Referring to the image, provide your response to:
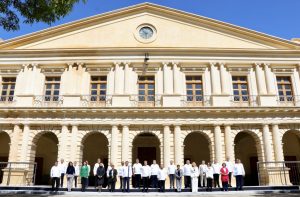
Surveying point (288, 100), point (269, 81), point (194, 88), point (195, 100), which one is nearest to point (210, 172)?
point (195, 100)

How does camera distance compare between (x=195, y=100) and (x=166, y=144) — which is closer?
(x=166, y=144)

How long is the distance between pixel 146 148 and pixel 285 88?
10501mm

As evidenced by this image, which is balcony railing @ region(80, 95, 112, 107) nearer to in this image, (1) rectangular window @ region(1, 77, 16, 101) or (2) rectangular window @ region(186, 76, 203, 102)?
(1) rectangular window @ region(1, 77, 16, 101)

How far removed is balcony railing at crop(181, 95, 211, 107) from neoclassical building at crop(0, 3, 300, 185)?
66 millimetres

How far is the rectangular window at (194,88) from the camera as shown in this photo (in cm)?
1939

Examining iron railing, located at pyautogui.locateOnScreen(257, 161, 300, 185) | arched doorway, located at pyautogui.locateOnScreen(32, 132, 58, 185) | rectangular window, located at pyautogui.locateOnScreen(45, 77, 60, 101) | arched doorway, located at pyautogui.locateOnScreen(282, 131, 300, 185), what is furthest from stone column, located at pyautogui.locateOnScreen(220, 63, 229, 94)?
arched doorway, located at pyautogui.locateOnScreen(32, 132, 58, 185)

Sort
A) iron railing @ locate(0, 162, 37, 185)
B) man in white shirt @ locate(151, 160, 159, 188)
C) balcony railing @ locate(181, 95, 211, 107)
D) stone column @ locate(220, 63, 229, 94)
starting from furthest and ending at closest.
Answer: stone column @ locate(220, 63, 229, 94), balcony railing @ locate(181, 95, 211, 107), iron railing @ locate(0, 162, 37, 185), man in white shirt @ locate(151, 160, 159, 188)

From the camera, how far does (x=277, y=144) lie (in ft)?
59.3

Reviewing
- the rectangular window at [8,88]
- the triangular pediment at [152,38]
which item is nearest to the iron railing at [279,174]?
the triangular pediment at [152,38]

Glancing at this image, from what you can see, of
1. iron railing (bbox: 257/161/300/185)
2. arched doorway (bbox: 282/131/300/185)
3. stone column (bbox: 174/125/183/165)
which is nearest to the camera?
iron railing (bbox: 257/161/300/185)

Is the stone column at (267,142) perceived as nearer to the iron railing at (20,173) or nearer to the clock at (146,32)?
the clock at (146,32)

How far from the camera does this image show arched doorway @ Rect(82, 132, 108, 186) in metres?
20.8

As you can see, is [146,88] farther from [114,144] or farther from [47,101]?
[47,101]

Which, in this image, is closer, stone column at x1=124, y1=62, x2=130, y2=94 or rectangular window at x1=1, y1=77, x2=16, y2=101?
stone column at x1=124, y1=62, x2=130, y2=94
